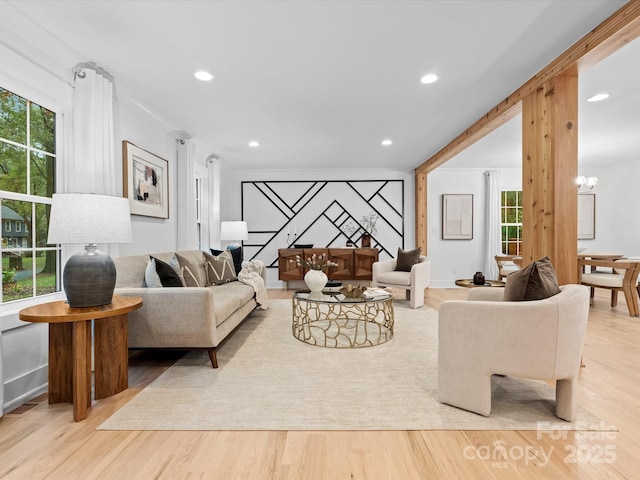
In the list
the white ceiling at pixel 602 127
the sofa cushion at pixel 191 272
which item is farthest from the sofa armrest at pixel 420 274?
the sofa cushion at pixel 191 272

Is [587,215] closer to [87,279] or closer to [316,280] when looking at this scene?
[316,280]

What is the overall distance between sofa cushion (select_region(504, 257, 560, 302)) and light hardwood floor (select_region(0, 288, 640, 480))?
69 centimetres

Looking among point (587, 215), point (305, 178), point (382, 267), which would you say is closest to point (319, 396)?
point (382, 267)

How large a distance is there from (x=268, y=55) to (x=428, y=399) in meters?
2.65

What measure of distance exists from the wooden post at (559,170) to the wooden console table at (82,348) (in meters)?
3.12

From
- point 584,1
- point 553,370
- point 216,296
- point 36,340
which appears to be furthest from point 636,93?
point 36,340

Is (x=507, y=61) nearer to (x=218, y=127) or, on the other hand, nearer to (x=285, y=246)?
(x=218, y=127)

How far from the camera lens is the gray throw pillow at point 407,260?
4.84 meters

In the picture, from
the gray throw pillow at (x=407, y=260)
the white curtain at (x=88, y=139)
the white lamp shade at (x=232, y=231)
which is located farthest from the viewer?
the white lamp shade at (x=232, y=231)

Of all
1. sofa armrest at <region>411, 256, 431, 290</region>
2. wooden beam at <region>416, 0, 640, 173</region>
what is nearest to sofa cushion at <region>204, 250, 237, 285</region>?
sofa armrest at <region>411, 256, 431, 290</region>

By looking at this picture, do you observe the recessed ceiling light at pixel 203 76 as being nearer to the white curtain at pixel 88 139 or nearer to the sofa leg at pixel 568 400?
the white curtain at pixel 88 139

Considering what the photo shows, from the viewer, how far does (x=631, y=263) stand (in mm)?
3850

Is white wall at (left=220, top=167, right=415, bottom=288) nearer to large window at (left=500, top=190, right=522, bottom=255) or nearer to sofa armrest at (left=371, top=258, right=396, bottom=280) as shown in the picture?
sofa armrest at (left=371, top=258, right=396, bottom=280)

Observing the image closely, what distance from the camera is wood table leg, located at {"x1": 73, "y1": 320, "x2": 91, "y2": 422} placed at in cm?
177
